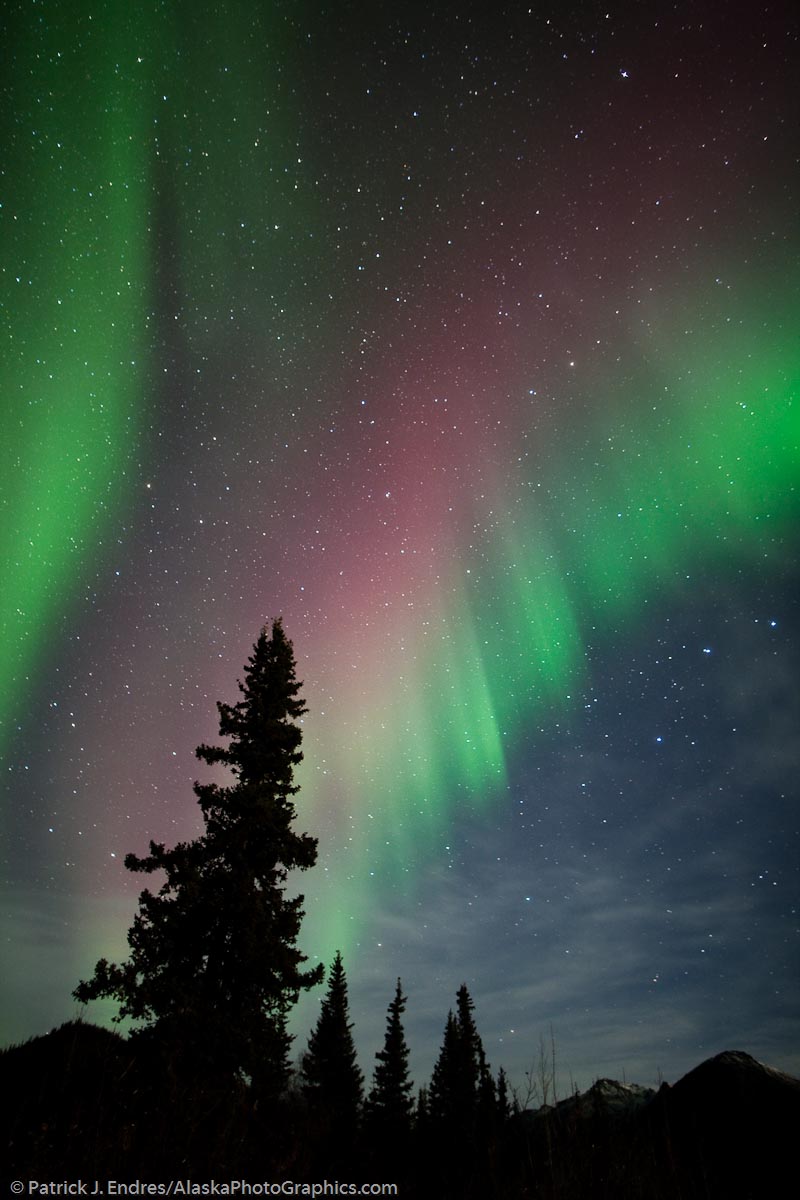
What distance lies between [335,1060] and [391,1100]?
4543 millimetres

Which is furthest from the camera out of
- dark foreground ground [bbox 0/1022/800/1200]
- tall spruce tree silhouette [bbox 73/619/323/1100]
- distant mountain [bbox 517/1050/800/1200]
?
tall spruce tree silhouette [bbox 73/619/323/1100]

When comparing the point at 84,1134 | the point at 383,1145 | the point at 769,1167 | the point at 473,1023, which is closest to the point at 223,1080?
the point at 84,1134

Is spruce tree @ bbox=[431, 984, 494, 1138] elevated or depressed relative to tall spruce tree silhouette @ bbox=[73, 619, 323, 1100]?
depressed

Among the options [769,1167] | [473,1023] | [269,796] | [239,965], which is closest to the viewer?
[239,965]

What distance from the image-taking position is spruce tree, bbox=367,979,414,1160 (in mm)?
34906

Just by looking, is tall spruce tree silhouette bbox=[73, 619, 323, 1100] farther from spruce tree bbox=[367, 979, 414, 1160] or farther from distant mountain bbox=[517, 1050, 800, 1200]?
spruce tree bbox=[367, 979, 414, 1160]

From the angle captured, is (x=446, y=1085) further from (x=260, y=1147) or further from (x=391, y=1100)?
(x=260, y=1147)

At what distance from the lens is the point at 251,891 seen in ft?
44.3

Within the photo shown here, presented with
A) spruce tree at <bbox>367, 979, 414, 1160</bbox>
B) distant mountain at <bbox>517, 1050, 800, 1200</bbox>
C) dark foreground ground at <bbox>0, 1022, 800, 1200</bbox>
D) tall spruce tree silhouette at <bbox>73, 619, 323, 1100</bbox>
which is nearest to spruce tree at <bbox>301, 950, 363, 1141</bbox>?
spruce tree at <bbox>367, 979, 414, 1160</bbox>

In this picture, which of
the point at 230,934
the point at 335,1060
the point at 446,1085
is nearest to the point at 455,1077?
the point at 446,1085

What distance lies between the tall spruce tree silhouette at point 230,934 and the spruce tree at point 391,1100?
29528 millimetres

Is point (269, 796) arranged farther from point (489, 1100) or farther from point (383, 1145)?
point (383, 1145)

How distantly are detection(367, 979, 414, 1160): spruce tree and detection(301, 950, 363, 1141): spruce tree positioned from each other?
1357mm

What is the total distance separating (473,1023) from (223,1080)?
41.6 metres
